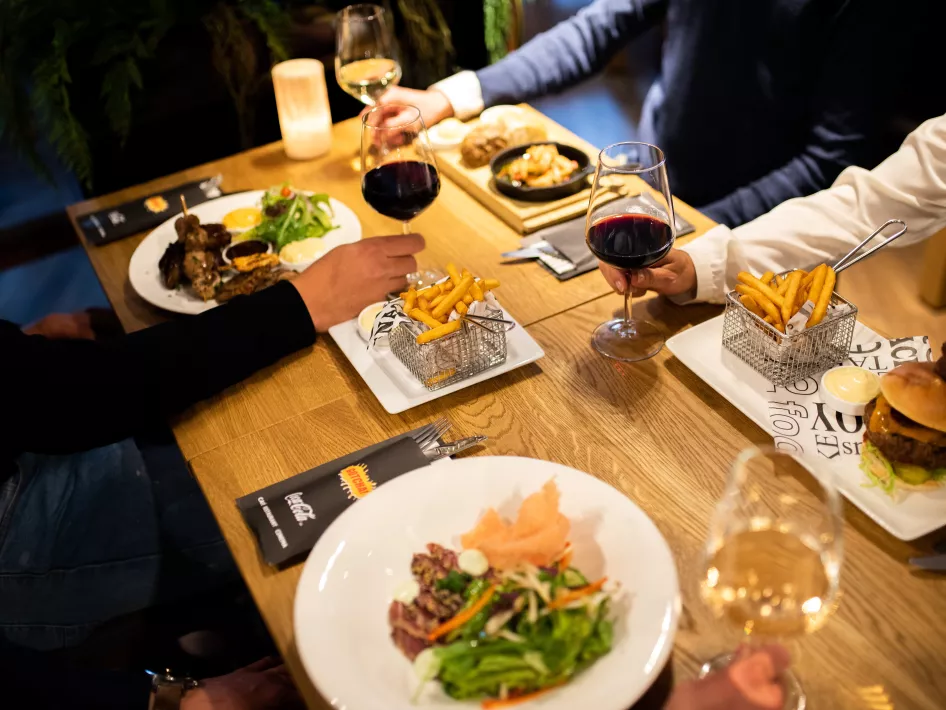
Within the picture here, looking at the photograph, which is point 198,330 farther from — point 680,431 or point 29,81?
point 29,81

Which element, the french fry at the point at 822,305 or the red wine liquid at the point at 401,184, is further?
the red wine liquid at the point at 401,184

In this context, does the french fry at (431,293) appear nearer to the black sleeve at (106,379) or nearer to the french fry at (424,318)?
the french fry at (424,318)

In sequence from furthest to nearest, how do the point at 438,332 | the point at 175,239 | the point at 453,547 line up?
the point at 175,239 → the point at 438,332 → the point at 453,547

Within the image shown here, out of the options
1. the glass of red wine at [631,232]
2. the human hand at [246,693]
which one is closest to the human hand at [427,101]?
the glass of red wine at [631,232]

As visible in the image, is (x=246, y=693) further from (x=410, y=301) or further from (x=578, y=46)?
(x=578, y=46)

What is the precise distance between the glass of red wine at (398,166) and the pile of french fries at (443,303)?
297 millimetres

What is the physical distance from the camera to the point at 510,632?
2.95 ft

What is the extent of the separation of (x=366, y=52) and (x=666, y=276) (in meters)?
1.07

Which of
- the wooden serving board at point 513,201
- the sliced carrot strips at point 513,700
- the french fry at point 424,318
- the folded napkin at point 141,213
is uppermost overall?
the french fry at point 424,318

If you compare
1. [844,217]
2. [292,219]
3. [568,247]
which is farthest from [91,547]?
[844,217]

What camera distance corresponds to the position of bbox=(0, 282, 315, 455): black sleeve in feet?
4.41

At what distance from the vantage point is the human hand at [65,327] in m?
1.95

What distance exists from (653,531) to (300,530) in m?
0.45

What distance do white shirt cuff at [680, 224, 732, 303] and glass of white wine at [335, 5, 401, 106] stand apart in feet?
3.33
